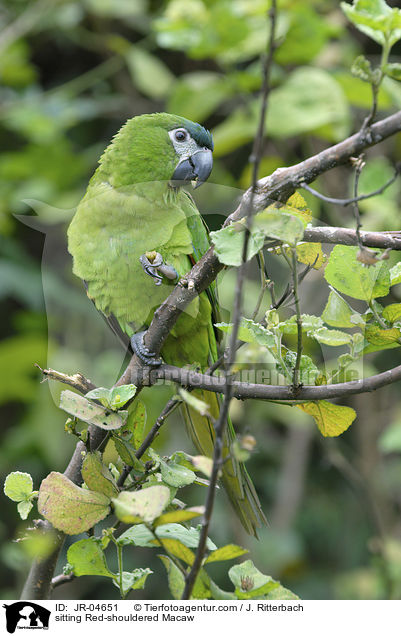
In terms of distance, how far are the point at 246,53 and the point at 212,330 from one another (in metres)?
0.88

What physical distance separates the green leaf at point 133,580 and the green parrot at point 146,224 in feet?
0.93

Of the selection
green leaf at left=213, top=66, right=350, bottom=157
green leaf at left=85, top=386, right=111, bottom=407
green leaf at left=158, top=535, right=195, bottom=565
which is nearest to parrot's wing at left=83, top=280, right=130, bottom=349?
green leaf at left=85, top=386, right=111, bottom=407

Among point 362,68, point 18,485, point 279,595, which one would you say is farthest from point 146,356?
point 362,68

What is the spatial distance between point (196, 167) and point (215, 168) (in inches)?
24.3

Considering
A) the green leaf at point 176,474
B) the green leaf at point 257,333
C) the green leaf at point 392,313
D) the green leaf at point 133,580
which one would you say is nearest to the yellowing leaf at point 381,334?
the green leaf at point 392,313

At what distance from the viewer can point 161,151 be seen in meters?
1.04

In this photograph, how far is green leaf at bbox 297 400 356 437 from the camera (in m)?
0.72

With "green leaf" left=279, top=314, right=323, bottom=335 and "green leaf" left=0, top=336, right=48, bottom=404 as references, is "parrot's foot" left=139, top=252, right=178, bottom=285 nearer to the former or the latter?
"green leaf" left=279, top=314, right=323, bottom=335

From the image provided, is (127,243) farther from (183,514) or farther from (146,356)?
(183,514)

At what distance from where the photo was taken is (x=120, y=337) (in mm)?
1164

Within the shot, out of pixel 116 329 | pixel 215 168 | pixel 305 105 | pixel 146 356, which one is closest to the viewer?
pixel 146 356

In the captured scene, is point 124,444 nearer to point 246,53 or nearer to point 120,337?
point 120,337

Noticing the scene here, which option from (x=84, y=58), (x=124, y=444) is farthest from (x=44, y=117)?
(x=124, y=444)
